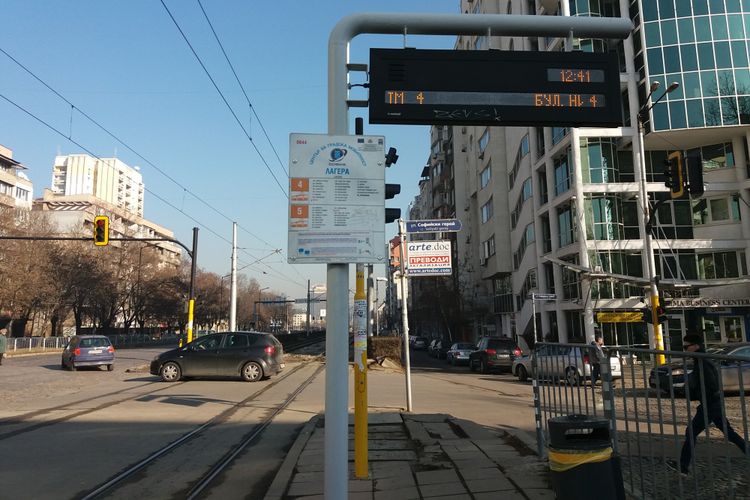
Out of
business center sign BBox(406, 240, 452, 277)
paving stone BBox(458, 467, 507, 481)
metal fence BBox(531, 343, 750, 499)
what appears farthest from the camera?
business center sign BBox(406, 240, 452, 277)

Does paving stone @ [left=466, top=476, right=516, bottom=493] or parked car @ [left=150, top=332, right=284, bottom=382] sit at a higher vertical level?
parked car @ [left=150, top=332, right=284, bottom=382]

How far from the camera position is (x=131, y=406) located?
1221 cm

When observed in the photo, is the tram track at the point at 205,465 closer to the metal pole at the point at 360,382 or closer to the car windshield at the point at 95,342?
the metal pole at the point at 360,382

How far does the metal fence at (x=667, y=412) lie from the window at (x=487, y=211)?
4647 centimetres

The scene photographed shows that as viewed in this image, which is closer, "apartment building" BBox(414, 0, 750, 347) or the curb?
the curb

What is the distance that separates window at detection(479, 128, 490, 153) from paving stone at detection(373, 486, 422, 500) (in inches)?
1890

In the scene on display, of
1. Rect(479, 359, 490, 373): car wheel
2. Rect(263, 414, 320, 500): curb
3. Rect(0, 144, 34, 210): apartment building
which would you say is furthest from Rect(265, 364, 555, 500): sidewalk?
Rect(0, 144, 34, 210): apartment building

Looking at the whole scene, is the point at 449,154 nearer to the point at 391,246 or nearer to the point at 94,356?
the point at 94,356

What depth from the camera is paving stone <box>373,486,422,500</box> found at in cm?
538

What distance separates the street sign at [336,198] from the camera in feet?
15.1

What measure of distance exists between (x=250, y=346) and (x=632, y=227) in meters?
25.7

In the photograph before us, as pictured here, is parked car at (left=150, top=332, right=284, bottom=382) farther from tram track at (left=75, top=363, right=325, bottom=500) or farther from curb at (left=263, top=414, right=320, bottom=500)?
curb at (left=263, top=414, right=320, bottom=500)

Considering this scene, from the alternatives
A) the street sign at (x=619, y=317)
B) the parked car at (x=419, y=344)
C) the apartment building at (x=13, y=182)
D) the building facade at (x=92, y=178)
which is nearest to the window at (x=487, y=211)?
the parked car at (x=419, y=344)

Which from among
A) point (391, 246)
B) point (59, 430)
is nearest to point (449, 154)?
point (391, 246)
